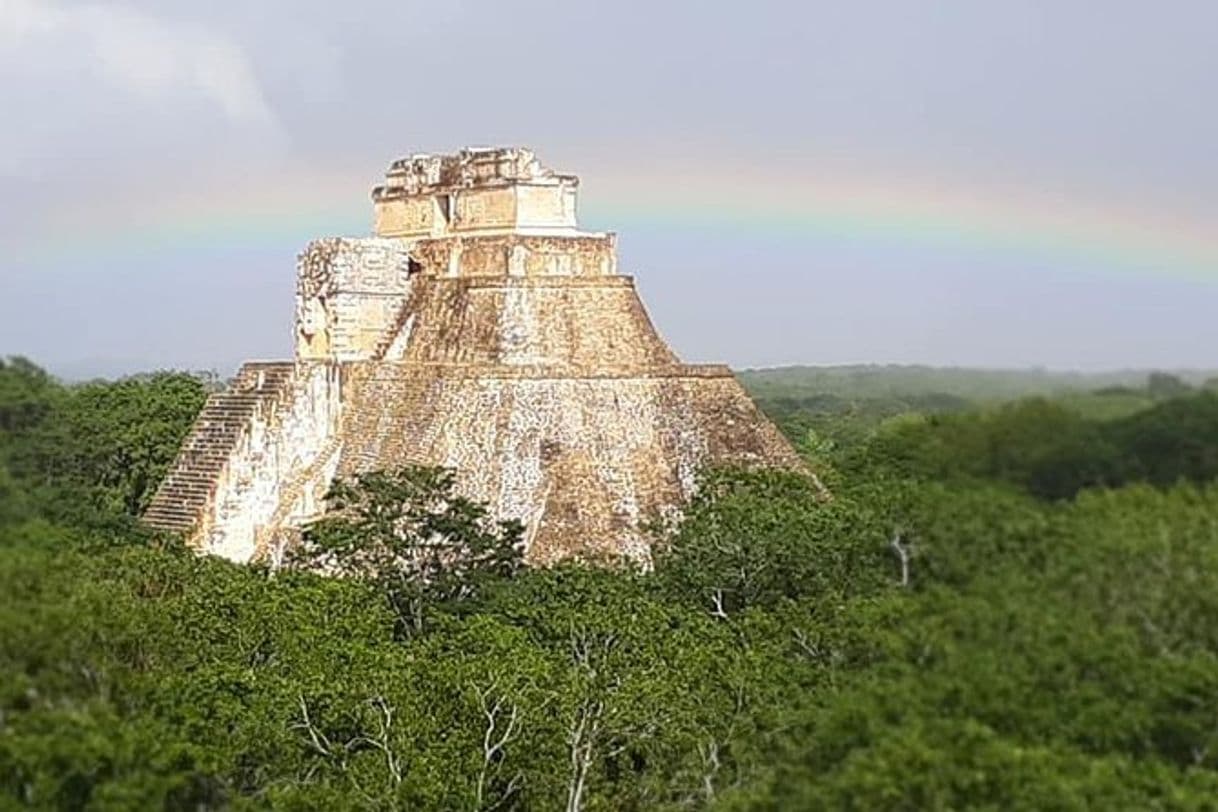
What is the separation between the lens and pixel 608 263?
27406 mm

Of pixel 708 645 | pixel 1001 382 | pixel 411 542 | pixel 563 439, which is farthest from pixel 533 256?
pixel 1001 382

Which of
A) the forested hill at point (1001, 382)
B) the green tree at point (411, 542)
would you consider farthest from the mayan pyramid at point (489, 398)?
the forested hill at point (1001, 382)

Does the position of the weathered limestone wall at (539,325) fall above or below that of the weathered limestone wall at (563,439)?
above

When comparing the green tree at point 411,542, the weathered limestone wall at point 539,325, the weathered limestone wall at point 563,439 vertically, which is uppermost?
the weathered limestone wall at point 539,325

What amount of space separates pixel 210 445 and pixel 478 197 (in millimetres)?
5458

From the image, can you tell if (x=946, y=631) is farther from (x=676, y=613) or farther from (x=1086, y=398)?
(x=676, y=613)

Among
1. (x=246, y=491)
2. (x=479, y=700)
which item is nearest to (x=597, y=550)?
(x=246, y=491)

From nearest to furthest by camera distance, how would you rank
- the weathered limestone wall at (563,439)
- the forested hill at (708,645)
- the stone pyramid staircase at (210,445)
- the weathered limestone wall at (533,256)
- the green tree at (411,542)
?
the forested hill at (708,645) → the green tree at (411,542) → the weathered limestone wall at (563,439) → the stone pyramid staircase at (210,445) → the weathered limestone wall at (533,256)

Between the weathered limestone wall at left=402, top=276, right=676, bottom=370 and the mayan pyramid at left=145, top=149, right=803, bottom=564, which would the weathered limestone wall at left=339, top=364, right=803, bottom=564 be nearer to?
the mayan pyramid at left=145, top=149, right=803, bottom=564

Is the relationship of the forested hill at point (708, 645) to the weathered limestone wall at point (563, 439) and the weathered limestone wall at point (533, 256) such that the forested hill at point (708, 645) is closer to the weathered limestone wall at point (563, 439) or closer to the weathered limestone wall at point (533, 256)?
the weathered limestone wall at point (563, 439)

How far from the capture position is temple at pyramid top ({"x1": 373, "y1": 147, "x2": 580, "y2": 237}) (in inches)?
1093

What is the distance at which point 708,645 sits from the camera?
16328 mm

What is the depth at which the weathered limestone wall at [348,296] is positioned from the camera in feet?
89.7

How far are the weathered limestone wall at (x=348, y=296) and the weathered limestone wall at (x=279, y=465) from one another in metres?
1.31
